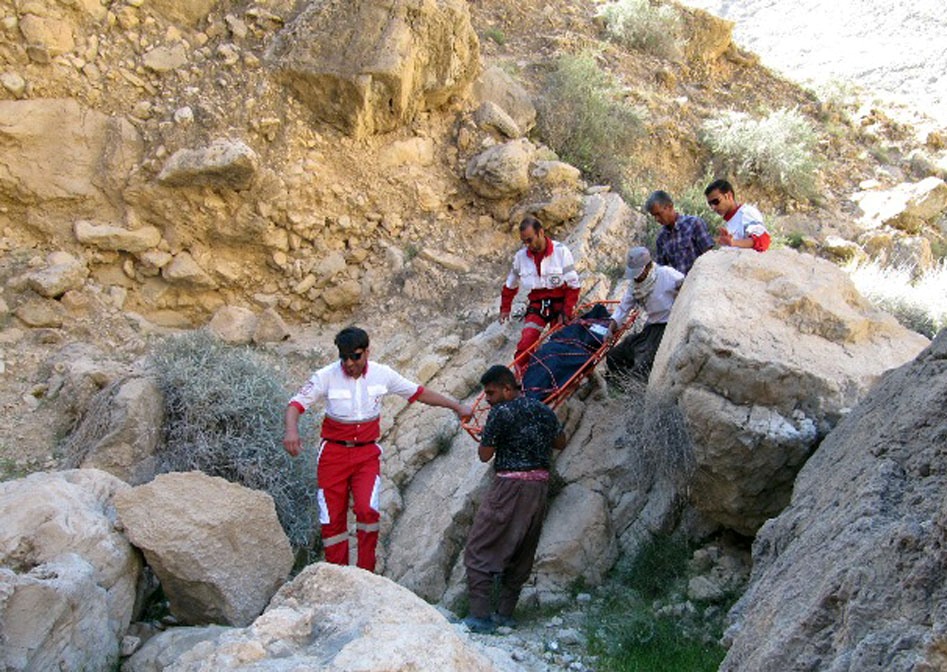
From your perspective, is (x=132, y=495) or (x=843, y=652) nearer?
(x=843, y=652)

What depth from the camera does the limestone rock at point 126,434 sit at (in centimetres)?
617

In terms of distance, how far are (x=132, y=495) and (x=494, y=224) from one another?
529 cm

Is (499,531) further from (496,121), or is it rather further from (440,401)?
(496,121)

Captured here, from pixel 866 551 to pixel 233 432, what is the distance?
492cm

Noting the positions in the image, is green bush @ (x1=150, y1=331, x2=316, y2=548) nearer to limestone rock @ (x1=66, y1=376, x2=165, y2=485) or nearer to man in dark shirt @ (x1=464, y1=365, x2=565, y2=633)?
limestone rock @ (x1=66, y1=376, x2=165, y2=485)

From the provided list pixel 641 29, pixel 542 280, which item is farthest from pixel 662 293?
pixel 641 29

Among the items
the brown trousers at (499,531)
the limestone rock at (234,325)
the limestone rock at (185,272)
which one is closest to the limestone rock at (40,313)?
the limestone rock at (185,272)

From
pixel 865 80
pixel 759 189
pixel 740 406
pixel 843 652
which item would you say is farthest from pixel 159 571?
pixel 865 80

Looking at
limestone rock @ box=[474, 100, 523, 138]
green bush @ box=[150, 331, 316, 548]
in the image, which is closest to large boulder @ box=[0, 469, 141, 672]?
green bush @ box=[150, 331, 316, 548]

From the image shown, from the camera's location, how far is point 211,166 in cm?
816

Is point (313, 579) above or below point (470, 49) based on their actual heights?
below

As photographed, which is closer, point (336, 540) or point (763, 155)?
point (336, 540)

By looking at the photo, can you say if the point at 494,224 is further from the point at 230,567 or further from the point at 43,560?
the point at 43,560

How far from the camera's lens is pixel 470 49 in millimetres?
9602
